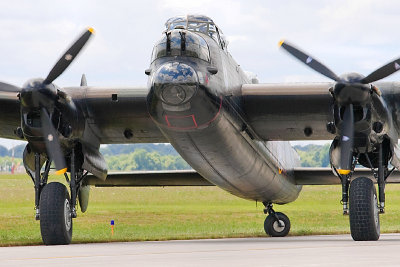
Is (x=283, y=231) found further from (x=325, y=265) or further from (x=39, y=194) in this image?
(x=325, y=265)

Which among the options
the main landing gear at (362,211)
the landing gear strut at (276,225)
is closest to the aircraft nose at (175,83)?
the main landing gear at (362,211)

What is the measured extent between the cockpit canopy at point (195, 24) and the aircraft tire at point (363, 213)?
4834 millimetres

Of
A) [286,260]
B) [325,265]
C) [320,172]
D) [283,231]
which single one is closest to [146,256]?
[286,260]

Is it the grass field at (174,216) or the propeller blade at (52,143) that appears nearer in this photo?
the propeller blade at (52,143)

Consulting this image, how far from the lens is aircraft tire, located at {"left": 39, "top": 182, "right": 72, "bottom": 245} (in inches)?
703

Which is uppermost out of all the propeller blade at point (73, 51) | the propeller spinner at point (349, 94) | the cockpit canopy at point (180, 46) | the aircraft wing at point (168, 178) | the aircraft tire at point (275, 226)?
the propeller blade at point (73, 51)

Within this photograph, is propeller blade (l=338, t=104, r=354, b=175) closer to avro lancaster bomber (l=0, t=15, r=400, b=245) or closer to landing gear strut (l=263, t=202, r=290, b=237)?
avro lancaster bomber (l=0, t=15, r=400, b=245)

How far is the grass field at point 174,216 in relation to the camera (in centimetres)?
2811

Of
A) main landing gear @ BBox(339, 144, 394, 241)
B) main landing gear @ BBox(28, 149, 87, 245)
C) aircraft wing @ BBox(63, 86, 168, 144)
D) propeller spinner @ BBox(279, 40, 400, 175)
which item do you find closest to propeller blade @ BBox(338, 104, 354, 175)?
propeller spinner @ BBox(279, 40, 400, 175)

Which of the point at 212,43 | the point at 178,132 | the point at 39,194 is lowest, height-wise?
the point at 39,194

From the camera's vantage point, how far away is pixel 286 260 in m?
10.9

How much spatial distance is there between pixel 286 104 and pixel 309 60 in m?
1.35

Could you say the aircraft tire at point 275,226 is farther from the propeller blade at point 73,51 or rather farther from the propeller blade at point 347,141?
the propeller blade at point 73,51

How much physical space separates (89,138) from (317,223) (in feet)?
68.3
